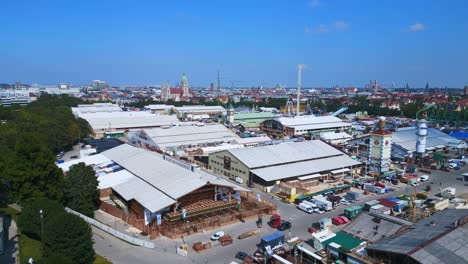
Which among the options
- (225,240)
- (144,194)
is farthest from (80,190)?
(225,240)

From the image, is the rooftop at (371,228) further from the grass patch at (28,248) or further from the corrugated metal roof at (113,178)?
the corrugated metal roof at (113,178)

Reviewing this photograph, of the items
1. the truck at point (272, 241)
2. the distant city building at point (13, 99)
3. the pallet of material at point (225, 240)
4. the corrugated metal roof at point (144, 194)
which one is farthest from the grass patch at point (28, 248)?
the distant city building at point (13, 99)

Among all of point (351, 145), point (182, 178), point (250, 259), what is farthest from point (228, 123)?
point (250, 259)

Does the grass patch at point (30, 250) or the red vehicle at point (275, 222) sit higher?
the grass patch at point (30, 250)

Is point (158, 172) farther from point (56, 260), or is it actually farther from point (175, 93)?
point (175, 93)

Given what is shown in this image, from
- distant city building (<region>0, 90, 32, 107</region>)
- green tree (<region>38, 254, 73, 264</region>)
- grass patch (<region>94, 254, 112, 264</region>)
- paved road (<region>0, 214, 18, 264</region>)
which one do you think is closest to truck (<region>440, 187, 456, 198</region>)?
grass patch (<region>94, 254, 112, 264</region>)

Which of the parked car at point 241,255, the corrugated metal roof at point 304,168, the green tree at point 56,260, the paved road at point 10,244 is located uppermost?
the green tree at point 56,260

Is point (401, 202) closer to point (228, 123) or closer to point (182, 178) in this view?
point (182, 178)
